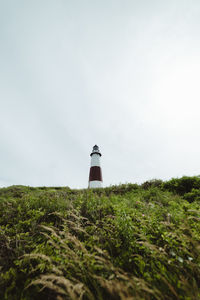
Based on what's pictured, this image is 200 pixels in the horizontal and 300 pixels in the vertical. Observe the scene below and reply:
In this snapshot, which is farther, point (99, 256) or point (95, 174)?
point (95, 174)

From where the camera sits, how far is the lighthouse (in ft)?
72.7

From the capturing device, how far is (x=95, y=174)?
23.9 meters

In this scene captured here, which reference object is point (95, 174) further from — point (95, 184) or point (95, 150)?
point (95, 150)

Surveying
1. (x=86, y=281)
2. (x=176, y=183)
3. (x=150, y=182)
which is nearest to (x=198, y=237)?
(x=86, y=281)

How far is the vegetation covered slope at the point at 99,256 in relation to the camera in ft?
5.55

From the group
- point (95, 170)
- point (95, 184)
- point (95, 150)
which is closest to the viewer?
point (95, 184)

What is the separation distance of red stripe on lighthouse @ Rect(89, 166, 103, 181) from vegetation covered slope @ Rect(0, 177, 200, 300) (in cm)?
1802

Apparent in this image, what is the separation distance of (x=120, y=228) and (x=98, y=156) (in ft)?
82.5

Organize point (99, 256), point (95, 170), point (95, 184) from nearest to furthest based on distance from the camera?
point (99, 256) → point (95, 184) → point (95, 170)

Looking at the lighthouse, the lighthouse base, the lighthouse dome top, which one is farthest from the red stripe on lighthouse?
the lighthouse dome top

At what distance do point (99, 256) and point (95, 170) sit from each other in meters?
22.5

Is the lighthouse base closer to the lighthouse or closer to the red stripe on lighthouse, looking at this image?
the lighthouse

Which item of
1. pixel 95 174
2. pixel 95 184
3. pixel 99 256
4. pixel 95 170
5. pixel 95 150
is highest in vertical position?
pixel 95 150

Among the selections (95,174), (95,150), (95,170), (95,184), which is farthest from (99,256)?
(95,150)
